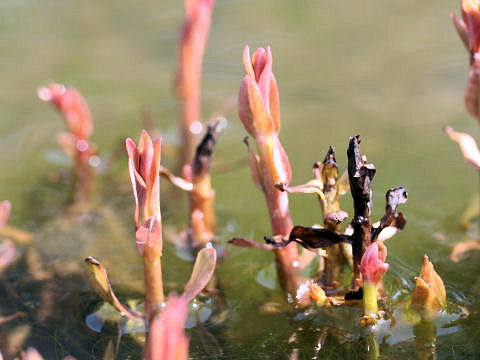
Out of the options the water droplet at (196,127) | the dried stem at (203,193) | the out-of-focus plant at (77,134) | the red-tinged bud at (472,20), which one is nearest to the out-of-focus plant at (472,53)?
the red-tinged bud at (472,20)

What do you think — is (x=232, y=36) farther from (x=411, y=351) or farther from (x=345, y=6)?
(x=411, y=351)

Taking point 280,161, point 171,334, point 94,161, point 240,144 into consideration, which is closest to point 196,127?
point 240,144

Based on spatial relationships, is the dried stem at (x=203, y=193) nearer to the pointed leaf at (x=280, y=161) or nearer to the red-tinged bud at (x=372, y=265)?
the pointed leaf at (x=280, y=161)

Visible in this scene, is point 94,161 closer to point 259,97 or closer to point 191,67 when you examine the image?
point 191,67

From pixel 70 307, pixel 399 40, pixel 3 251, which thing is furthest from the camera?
pixel 399 40

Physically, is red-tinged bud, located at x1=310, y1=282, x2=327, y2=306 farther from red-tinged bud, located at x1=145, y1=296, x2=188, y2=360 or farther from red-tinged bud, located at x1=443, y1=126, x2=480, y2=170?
red-tinged bud, located at x1=443, y1=126, x2=480, y2=170

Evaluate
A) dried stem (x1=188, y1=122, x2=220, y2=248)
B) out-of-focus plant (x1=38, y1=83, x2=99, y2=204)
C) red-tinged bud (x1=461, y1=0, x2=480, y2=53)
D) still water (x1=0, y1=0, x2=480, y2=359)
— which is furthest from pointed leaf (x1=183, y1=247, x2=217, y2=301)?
out-of-focus plant (x1=38, y1=83, x2=99, y2=204)

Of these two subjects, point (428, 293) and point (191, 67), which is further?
point (191, 67)

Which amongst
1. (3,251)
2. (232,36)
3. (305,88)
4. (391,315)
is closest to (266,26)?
(232,36)
